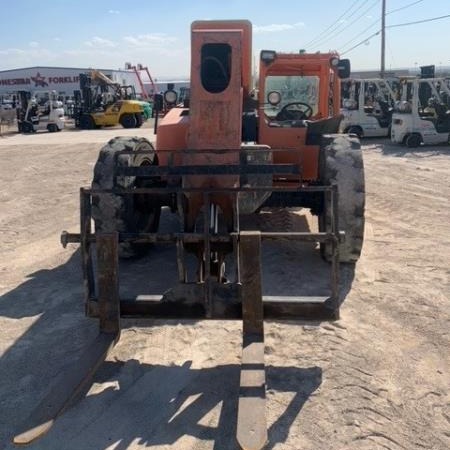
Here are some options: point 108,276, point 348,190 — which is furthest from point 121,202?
point 348,190

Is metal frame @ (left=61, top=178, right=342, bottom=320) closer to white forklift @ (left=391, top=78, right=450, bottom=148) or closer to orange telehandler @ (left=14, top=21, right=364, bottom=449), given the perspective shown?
orange telehandler @ (left=14, top=21, right=364, bottom=449)

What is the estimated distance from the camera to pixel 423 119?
1672cm

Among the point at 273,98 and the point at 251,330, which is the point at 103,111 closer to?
the point at 273,98

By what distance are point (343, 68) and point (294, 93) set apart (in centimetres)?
172

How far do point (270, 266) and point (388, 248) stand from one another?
1555mm

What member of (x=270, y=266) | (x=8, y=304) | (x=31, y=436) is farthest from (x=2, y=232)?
(x=31, y=436)

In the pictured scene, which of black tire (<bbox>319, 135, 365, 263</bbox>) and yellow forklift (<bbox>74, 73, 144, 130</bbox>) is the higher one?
yellow forklift (<bbox>74, 73, 144, 130</bbox>)

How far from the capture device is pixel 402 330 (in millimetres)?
4211

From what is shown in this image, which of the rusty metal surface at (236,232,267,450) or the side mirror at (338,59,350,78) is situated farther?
the side mirror at (338,59,350,78)

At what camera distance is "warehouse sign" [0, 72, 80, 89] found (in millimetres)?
48656

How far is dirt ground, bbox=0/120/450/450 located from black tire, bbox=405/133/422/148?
1061 cm

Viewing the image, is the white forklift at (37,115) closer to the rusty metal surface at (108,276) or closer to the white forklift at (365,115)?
the white forklift at (365,115)

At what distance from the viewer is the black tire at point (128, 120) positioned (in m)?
27.5

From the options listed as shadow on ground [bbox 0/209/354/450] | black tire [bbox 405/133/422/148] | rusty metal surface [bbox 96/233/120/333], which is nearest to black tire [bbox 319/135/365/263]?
shadow on ground [bbox 0/209/354/450]
